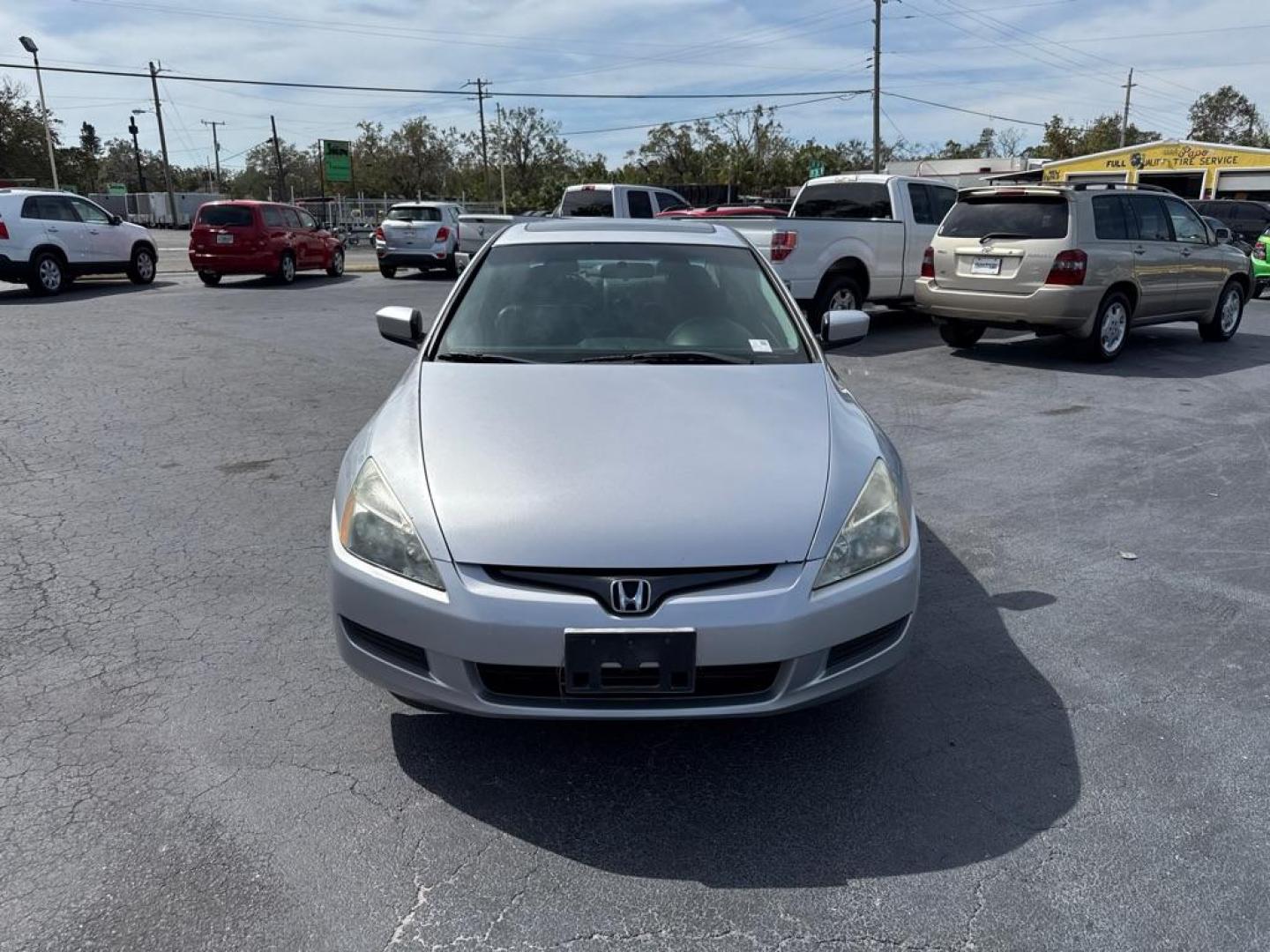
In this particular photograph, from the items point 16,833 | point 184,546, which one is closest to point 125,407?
point 184,546

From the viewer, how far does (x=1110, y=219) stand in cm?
978

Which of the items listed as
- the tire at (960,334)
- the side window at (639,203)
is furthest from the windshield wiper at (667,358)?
the side window at (639,203)

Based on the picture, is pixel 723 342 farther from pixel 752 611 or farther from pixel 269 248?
pixel 269 248

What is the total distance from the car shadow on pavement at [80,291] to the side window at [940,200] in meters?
13.8

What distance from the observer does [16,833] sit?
261cm

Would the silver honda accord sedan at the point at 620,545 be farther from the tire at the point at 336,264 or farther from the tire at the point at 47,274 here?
the tire at the point at 336,264

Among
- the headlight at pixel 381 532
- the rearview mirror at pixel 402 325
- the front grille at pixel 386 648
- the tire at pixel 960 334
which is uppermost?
the rearview mirror at pixel 402 325

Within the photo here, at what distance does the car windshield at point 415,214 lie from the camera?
22234 mm

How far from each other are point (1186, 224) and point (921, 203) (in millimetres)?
3114

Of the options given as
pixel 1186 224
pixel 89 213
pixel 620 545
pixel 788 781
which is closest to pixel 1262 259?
pixel 1186 224

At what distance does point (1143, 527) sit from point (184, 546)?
5103mm

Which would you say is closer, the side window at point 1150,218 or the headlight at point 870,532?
the headlight at point 870,532

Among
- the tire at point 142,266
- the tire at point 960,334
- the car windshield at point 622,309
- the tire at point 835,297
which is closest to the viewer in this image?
the car windshield at point 622,309

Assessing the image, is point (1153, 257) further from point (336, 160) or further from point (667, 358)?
point (336, 160)
